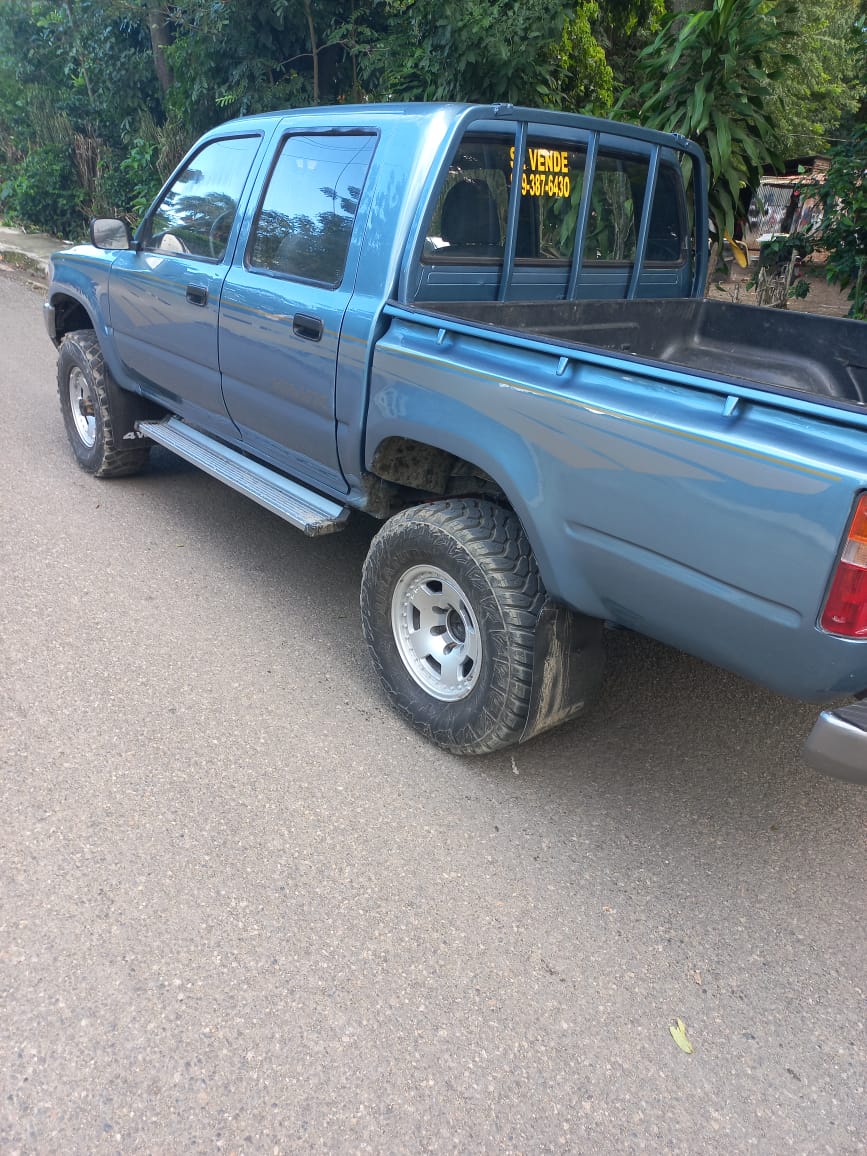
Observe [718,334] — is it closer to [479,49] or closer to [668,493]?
[668,493]

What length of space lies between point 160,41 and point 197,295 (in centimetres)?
972

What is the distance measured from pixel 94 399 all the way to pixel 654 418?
384 centimetres

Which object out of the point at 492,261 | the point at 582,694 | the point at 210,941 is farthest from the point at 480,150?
the point at 210,941

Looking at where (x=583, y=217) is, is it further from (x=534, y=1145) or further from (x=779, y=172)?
(x=779, y=172)

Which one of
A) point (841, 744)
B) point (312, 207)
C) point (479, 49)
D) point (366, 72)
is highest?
point (479, 49)

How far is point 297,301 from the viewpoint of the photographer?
11.4 ft

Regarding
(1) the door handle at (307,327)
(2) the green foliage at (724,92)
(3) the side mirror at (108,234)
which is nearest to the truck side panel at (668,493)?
(1) the door handle at (307,327)

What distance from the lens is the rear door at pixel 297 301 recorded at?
3352mm

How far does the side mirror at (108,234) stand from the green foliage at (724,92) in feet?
13.4

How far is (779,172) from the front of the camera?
667cm

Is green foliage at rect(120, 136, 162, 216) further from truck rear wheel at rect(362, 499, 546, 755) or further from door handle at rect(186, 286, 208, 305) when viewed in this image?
truck rear wheel at rect(362, 499, 546, 755)

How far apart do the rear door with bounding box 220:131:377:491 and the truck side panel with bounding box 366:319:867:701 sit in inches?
23.5

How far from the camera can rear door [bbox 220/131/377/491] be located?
335 cm

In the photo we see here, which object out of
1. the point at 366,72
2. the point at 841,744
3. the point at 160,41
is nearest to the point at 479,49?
the point at 366,72
